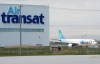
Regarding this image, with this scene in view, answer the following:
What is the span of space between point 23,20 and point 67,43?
34041 mm

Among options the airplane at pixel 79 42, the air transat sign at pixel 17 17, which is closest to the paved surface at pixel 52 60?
the air transat sign at pixel 17 17

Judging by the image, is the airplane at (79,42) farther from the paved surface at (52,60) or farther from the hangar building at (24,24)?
the paved surface at (52,60)

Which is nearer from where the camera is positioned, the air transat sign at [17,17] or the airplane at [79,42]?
the air transat sign at [17,17]

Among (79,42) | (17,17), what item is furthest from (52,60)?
(79,42)

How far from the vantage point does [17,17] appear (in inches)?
3615

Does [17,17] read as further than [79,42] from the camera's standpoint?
No

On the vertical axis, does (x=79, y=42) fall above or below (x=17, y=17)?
below

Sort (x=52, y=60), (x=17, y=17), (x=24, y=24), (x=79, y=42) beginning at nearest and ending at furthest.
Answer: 1. (x=52, y=60)
2. (x=17, y=17)
3. (x=24, y=24)
4. (x=79, y=42)

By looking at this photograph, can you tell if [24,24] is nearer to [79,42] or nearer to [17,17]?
[17,17]

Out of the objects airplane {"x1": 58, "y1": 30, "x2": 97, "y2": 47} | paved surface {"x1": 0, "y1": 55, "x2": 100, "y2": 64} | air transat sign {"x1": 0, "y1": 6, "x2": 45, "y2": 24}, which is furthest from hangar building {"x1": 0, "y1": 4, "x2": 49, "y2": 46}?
paved surface {"x1": 0, "y1": 55, "x2": 100, "y2": 64}

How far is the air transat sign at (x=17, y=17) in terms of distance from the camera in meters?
90.9

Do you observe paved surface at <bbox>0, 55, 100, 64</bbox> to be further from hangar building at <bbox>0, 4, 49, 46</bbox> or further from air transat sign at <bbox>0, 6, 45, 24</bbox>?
air transat sign at <bbox>0, 6, 45, 24</bbox>

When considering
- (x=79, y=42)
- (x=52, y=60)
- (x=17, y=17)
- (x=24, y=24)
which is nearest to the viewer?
(x=52, y=60)

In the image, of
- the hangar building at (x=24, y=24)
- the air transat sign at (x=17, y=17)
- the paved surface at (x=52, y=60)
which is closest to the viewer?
the paved surface at (x=52, y=60)
